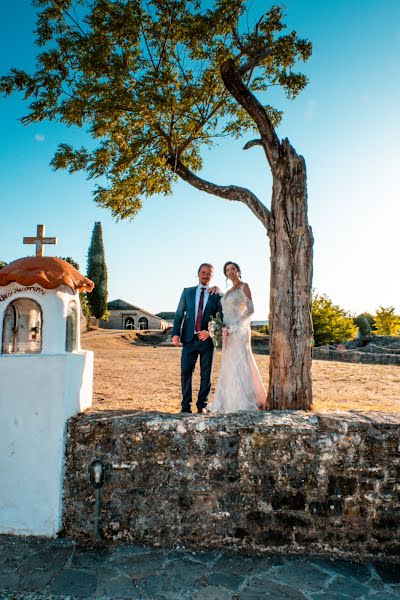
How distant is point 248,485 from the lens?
3467 mm

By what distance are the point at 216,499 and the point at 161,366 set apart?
423 inches

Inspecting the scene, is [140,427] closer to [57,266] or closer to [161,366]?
[57,266]

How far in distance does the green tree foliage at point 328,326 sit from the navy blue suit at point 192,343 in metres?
24.4

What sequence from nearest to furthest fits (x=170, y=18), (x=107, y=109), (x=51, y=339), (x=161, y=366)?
(x=51, y=339) < (x=107, y=109) < (x=170, y=18) < (x=161, y=366)

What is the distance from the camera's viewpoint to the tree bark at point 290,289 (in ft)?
14.8

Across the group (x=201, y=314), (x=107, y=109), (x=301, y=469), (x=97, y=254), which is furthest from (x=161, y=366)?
(x=97, y=254)

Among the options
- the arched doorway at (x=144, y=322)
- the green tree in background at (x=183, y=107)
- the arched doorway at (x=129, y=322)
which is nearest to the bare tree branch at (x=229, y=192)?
the green tree in background at (x=183, y=107)

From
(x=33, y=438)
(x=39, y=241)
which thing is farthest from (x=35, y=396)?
(x=39, y=241)

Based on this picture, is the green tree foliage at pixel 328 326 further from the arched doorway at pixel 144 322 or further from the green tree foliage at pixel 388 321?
the arched doorway at pixel 144 322

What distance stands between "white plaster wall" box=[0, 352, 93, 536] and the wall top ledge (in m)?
0.27

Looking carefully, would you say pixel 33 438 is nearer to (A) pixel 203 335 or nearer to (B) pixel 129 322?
(A) pixel 203 335

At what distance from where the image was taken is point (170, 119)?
237 inches

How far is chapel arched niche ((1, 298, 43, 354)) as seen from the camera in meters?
4.00

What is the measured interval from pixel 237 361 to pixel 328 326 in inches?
992
